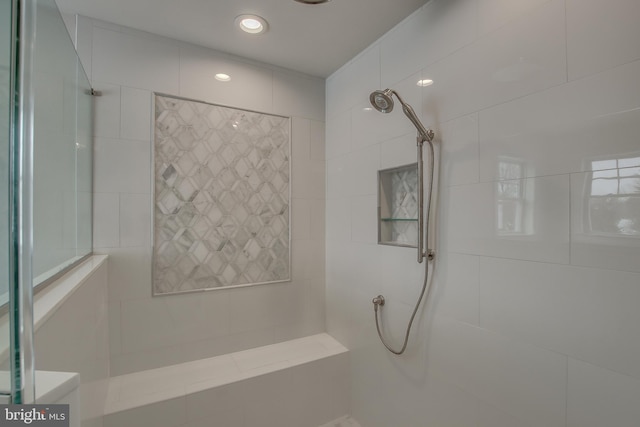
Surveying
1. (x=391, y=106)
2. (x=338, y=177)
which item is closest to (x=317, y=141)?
(x=338, y=177)

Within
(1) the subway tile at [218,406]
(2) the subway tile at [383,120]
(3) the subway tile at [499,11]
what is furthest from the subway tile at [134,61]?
(1) the subway tile at [218,406]

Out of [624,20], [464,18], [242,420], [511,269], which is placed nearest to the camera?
[624,20]

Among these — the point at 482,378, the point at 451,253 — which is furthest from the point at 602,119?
the point at 482,378

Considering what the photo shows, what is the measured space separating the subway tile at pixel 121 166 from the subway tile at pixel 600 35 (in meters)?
1.95

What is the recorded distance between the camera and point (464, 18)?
125cm

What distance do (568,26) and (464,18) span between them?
44 centimetres

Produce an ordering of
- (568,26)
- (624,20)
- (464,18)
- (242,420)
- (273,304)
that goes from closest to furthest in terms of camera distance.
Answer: (624,20) → (568,26) → (464,18) → (242,420) → (273,304)

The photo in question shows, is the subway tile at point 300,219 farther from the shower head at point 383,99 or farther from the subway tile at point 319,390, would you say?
the shower head at point 383,99

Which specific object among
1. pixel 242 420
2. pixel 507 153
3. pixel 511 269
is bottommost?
pixel 242 420

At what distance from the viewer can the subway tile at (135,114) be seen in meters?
1.63

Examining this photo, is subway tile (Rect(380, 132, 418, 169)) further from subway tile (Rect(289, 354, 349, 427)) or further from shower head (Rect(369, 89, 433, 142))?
subway tile (Rect(289, 354, 349, 427))

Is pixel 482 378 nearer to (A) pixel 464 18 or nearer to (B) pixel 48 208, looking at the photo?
(A) pixel 464 18

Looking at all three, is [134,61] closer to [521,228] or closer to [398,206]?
[398,206]

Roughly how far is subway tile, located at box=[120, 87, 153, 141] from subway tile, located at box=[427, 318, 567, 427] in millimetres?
1863
